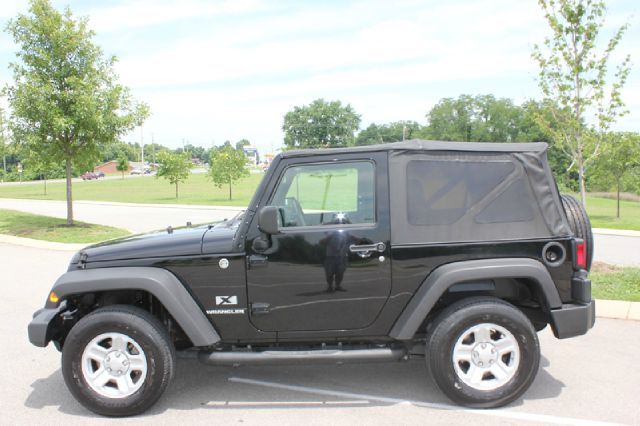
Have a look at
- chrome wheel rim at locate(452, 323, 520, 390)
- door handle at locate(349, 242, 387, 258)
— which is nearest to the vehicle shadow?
chrome wheel rim at locate(452, 323, 520, 390)

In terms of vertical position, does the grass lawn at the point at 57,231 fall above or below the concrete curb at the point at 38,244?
above

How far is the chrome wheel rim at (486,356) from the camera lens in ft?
12.9

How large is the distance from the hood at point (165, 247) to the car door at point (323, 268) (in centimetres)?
28

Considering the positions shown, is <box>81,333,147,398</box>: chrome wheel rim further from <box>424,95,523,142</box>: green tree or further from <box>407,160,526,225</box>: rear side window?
<box>424,95,523,142</box>: green tree

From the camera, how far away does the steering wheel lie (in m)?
4.07

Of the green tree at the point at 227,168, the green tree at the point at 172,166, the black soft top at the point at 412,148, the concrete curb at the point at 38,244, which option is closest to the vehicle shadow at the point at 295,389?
the black soft top at the point at 412,148

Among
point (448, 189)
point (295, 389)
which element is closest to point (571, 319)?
point (448, 189)

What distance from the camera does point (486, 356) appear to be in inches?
156

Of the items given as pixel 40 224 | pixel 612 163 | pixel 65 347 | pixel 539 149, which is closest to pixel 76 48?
pixel 40 224

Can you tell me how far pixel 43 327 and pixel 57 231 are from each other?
1200cm

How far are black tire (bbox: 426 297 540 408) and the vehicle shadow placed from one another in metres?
0.18

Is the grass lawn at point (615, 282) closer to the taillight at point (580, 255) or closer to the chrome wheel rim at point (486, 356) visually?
the taillight at point (580, 255)

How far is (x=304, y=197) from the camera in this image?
419 centimetres

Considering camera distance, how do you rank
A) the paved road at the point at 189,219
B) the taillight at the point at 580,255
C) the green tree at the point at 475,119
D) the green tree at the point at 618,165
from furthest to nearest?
the green tree at the point at 475,119 < the green tree at the point at 618,165 < the paved road at the point at 189,219 < the taillight at the point at 580,255
